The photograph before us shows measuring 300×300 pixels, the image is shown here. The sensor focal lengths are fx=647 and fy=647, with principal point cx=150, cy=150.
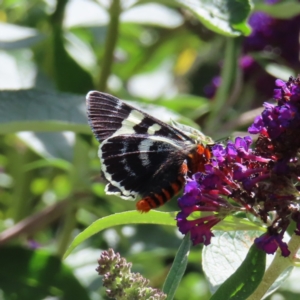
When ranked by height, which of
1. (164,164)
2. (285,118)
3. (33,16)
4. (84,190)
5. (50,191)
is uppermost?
(285,118)

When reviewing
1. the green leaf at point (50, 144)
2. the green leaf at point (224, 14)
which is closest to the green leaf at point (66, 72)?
the green leaf at point (50, 144)

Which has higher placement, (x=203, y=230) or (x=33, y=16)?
(x=203, y=230)

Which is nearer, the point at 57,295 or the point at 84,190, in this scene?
the point at 57,295

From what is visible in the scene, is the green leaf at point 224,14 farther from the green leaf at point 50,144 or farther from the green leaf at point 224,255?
the green leaf at point 50,144

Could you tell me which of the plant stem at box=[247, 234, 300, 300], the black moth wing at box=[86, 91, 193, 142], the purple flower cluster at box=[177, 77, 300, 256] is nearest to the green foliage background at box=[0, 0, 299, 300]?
the black moth wing at box=[86, 91, 193, 142]

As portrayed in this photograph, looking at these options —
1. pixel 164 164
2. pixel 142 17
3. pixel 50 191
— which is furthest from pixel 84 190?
pixel 142 17

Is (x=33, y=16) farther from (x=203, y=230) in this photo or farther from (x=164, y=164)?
(x=203, y=230)
